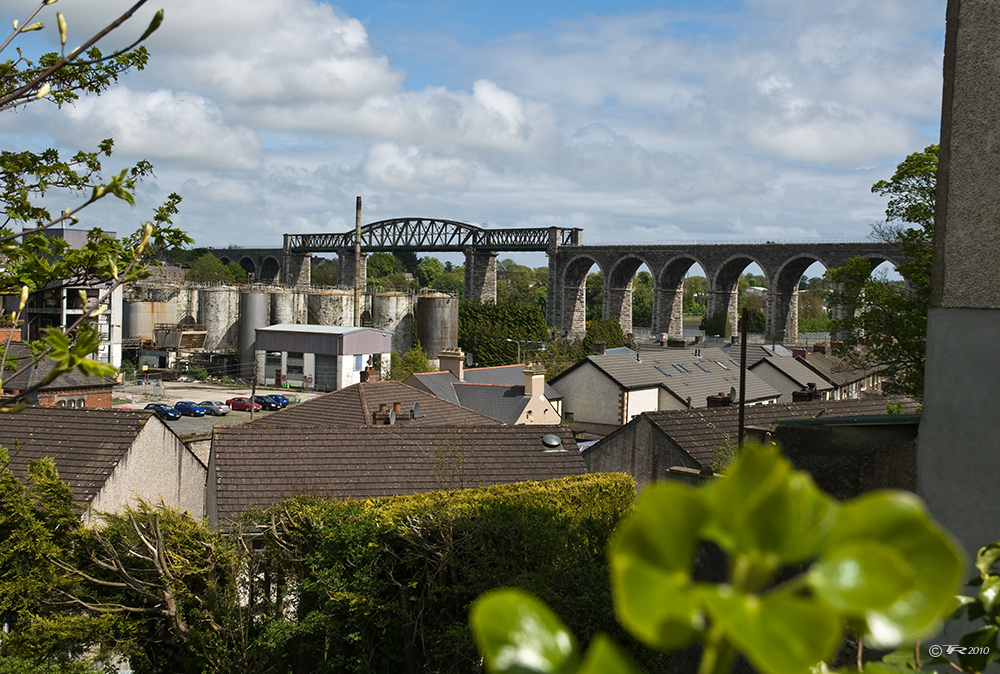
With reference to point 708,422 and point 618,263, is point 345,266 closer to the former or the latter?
point 618,263

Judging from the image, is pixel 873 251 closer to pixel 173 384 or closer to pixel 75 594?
pixel 173 384

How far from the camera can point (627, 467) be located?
58.5 feet

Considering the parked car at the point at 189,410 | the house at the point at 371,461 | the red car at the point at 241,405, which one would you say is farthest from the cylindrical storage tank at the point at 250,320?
the house at the point at 371,461

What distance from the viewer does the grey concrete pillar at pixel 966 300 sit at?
17.7 ft

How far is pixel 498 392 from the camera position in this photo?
29828mm

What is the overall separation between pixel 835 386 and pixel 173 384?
43.6 m

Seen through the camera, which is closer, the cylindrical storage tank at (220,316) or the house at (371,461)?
the house at (371,461)

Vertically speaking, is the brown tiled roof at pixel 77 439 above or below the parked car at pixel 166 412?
above

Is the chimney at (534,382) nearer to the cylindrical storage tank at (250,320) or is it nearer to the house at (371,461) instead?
the house at (371,461)

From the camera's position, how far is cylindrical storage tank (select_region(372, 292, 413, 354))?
220ft

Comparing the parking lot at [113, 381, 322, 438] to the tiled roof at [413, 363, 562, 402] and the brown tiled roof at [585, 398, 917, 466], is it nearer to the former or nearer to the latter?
the tiled roof at [413, 363, 562, 402]

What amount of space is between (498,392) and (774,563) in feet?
95.9

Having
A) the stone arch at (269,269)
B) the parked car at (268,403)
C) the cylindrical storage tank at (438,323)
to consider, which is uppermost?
the stone arch at (269,269)

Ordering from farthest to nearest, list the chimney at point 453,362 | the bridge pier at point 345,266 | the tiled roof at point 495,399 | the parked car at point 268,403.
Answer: the bridge pier at point 345,266 < the parked car at point 268,403 < the chimney at point 453,362 < the tiled roof at point 495,399
